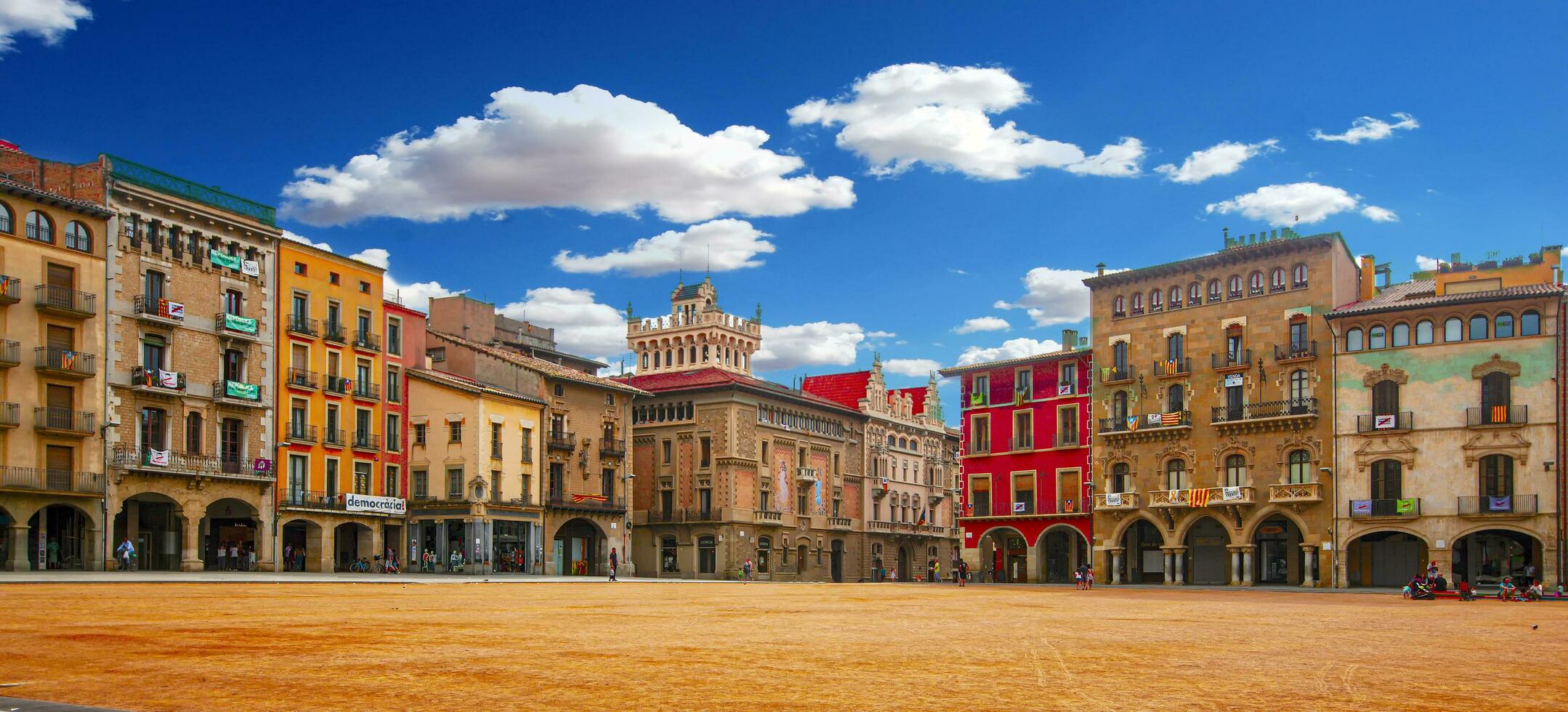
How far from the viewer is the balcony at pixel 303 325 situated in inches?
2675

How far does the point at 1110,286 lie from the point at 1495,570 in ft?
86.6

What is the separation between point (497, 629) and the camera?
21344mm

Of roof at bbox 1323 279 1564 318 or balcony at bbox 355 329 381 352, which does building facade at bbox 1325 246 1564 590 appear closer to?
roof at bbox 1323 279 1564 318

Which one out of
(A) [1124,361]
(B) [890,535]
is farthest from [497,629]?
(B) [890,535]

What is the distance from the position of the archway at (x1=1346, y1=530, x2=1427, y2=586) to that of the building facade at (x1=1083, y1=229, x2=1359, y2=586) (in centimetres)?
166

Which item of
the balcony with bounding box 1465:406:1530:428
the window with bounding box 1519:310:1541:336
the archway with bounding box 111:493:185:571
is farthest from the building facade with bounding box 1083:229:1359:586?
the archway with bounding box 111:493:185:571

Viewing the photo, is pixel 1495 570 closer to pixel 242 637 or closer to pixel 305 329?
Answer: pixel 305 329

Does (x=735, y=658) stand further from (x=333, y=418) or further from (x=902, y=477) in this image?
(x=902, y=477)

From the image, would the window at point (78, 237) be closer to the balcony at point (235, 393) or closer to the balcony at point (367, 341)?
the balcony at point (235, 393)

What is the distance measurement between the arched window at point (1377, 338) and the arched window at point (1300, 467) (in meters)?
6.59

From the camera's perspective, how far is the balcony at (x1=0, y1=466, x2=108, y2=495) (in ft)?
177

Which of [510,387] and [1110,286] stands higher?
[1110,286]

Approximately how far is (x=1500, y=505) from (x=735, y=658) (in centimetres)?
5978

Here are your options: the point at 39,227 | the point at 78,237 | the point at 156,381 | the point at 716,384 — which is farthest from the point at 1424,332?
the point at 39,227
